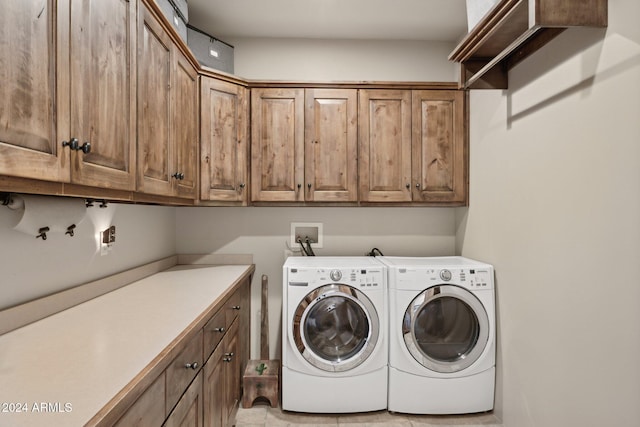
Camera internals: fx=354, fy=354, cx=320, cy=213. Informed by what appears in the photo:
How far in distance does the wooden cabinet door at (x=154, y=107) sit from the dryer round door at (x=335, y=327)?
1130 millimetres

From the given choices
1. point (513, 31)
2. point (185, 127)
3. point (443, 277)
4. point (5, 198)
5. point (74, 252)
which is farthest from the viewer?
point (443, 277)

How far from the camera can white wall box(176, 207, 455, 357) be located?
2973mm

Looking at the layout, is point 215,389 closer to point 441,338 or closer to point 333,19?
point 441,338

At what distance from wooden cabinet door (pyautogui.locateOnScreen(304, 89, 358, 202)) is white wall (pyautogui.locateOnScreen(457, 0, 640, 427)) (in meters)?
0.96

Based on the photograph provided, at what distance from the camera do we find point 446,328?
234 centimetres

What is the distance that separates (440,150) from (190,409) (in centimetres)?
234

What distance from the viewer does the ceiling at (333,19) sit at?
2.46 m

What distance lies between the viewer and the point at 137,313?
4.83 ft

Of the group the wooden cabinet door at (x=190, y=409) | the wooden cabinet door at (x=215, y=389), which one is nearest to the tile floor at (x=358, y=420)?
the wooden cabinet door at (x=215, y=389)

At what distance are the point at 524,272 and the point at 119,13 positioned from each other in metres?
2.31

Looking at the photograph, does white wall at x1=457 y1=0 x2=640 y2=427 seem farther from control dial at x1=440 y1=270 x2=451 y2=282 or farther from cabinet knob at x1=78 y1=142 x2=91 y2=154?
cabinet knob at x1=78 y1=142 x2=91 y2=154

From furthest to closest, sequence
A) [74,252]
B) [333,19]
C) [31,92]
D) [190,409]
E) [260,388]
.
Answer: [333,19] < [260,388] < [74,252] < [190,409] < [31,92]

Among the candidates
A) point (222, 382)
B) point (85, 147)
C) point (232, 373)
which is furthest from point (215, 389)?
point (85, 147)

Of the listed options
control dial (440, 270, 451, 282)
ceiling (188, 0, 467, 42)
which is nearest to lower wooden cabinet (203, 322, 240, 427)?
control dial (440, 270, 451, 282)
